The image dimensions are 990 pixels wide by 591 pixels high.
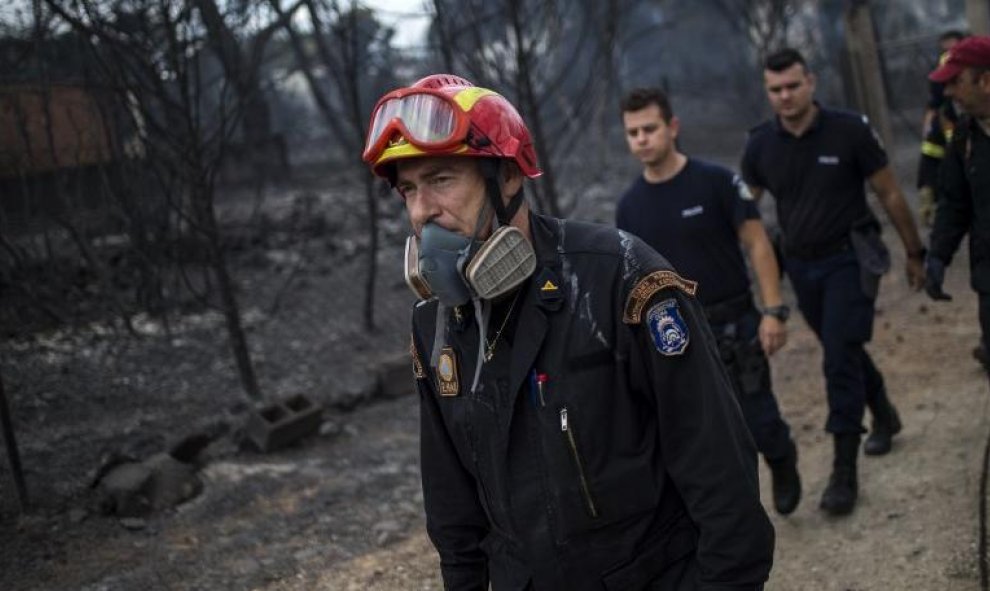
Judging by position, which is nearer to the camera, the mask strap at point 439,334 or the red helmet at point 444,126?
the red helmet at point 444,126

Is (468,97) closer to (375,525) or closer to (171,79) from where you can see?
(375,525)

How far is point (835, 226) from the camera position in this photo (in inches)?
213

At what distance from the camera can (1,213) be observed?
7.54 m

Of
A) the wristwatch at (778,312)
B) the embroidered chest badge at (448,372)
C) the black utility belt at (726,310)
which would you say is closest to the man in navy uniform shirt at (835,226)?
the wristwatch at (778,312)

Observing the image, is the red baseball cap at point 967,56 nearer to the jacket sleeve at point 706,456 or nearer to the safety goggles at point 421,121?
the jacket sleeve at point 706,456

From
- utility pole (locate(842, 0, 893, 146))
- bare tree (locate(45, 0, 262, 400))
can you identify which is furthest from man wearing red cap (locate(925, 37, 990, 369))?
utility pole (locate(842, 0, 893, 146))

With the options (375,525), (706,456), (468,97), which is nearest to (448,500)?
(706,456)

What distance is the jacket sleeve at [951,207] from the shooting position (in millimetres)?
4820

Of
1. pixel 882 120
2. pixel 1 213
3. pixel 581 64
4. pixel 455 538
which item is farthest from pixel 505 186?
pixel 581 64

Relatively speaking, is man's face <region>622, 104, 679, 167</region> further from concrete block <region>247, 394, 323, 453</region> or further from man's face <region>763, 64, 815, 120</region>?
concrete block <region>247, 394, 323, 453</region>

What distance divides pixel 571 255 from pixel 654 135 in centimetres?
273

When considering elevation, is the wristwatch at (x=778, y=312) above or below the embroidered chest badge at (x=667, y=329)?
below

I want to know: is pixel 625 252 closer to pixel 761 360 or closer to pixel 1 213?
pixel 761 360

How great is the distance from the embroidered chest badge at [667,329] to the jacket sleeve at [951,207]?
3.10m
